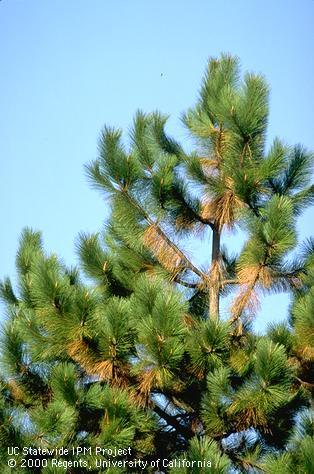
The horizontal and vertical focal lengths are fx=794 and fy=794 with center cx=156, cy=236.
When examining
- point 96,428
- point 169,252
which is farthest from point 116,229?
point 96,428

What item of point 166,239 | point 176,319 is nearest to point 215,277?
→ point 166,239

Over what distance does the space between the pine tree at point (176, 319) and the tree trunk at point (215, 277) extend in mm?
22

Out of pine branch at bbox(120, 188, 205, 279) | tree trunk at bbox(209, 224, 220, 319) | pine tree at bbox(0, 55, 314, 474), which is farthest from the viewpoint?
pine branch at bbox(120, 188, 205, 279)

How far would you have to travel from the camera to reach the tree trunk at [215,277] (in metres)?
7.82

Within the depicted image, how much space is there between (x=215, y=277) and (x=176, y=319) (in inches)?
71.4

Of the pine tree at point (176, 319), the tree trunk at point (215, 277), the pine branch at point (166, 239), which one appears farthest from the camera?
the pine branch at point (166, 239)

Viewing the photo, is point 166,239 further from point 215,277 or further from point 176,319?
point 176,319

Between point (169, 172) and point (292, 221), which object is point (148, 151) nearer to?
point (169, 172)

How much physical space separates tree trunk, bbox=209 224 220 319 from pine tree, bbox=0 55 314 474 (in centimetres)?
2

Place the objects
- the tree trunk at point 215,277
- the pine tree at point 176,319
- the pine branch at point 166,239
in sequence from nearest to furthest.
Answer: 1. the pine tree at point 176,319
2. the tree trunk at point 215,277
3. the pine branch at point 166,239

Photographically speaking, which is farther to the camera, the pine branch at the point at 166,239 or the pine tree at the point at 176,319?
the pine branch at the point at 166,239

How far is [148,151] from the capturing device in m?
8.21

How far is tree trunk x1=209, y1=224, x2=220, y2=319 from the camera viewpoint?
782 cm

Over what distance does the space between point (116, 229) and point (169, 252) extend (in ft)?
2.38
